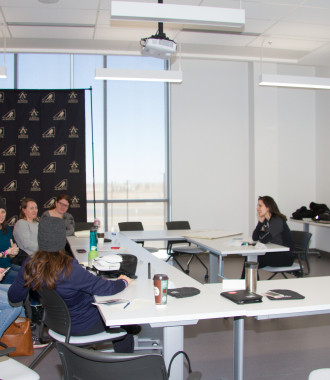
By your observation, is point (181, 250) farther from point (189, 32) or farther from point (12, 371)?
point (12, 371)

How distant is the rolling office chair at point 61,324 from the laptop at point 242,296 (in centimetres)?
71

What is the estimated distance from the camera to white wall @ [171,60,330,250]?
300 inches

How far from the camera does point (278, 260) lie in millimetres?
4555

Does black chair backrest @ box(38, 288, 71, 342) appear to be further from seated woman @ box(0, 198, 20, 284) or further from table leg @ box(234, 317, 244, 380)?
seated woman @ box(0, 198, 20, 284)

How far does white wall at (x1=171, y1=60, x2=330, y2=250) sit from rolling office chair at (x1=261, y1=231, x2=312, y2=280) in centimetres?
249

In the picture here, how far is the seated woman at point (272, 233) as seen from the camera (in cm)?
455

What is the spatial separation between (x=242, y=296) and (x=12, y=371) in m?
1.23

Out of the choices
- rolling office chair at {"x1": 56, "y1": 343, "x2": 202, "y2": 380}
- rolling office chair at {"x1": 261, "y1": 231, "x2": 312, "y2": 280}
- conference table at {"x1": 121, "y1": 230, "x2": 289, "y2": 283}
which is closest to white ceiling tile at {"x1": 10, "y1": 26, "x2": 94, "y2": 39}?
conference table at {"x1": 121, "y1": 230, "x2": 289, "y2": 283}

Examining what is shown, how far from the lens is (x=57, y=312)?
2.48 m

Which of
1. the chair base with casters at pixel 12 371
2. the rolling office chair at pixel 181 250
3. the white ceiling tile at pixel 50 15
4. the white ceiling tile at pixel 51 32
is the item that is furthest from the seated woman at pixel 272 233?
the white ceiling tile at pixel 51 32

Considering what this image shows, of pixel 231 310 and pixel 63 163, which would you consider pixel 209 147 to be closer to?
pixel 63 163

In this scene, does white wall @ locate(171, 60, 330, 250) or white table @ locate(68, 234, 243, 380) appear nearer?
white table @ locate(68, 234, 243, 380)

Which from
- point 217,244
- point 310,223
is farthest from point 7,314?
point 310,223

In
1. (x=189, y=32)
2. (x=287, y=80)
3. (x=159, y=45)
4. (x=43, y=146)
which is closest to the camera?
(x=159, y=45)
